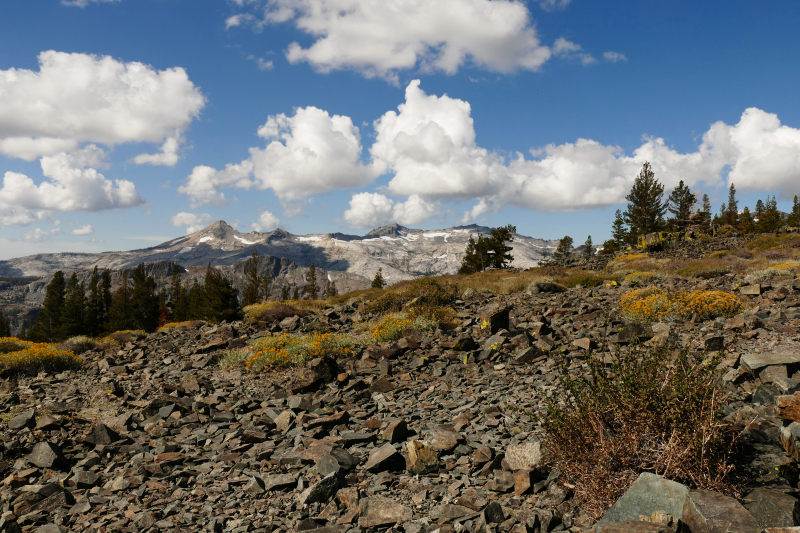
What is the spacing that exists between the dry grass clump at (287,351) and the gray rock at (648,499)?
8511mm

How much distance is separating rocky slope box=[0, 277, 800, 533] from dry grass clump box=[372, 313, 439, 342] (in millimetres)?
1179

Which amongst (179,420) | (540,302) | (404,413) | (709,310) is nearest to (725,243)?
(540,302)

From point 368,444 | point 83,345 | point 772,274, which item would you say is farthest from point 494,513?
point 772,274

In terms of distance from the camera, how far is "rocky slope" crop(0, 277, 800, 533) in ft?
12.4

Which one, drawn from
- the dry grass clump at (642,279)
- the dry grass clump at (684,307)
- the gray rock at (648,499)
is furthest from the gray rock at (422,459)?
the dry grass clump at (642,279)

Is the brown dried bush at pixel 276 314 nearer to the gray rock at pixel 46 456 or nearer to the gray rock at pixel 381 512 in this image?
the gray rock at pixel 46 456

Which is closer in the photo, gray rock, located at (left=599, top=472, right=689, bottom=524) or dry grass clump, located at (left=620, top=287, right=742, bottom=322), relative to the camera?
gray rock, located at (left=599, top=472, right=689, bottom=524)

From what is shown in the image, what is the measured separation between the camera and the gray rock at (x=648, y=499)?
307 cm

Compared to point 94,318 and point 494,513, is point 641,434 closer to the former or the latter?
point 494,513

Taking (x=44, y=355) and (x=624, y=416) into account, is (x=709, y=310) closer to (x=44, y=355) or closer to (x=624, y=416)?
(x=624, y=416)

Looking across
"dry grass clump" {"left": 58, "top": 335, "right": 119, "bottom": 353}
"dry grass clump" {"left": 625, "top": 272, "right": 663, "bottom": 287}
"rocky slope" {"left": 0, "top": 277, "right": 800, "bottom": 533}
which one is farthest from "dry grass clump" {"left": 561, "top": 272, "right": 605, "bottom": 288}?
"dry grass clump" {"left": 58, "top": 335, "right": 119, "bottom": 353}

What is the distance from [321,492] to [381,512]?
83 cm

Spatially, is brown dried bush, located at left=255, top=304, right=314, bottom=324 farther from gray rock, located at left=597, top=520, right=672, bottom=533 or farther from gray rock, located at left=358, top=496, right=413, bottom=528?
gray rock, located at left=597, top=520, right=672, bottom=533

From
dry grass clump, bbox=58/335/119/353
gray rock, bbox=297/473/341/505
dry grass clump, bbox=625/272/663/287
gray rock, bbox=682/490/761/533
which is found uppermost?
dry grass clump, bbox=625/272/663/287
